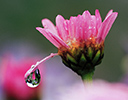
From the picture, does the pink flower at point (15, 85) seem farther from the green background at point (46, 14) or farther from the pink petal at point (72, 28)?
the green background at point (46, 14)

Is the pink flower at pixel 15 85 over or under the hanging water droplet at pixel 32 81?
over

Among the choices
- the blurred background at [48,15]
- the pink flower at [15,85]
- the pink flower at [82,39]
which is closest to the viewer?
the pink flower at [82,39]

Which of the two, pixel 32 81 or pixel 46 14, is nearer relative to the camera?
pixel 32 81

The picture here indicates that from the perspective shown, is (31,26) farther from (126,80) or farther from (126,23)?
(126,80)

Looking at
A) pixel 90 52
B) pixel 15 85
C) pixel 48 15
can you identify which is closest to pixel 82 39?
pixel 90 52

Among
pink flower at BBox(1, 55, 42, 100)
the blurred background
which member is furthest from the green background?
pink flower at BBox(1, 55, 42, 100)

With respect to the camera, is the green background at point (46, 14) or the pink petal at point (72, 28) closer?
the pink petal at point (72, 28)

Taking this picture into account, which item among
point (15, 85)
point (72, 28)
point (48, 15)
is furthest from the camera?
point (48, 15)

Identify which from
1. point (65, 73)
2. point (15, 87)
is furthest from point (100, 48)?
point (65, 73)

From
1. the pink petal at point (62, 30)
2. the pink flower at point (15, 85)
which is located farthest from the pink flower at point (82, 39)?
the pink flower at point (15, 85)

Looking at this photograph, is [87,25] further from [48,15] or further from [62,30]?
[48,15]
